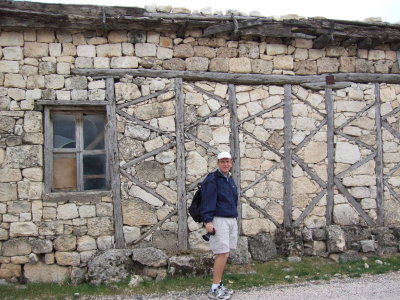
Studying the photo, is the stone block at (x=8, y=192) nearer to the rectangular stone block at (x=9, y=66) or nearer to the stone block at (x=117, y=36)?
the rectangular stone block at (x=9, y=66)

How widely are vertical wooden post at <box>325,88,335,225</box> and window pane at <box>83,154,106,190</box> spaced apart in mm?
3627

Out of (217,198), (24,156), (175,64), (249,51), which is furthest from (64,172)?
(249,51)

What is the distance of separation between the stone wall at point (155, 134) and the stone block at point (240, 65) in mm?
Answer: 16

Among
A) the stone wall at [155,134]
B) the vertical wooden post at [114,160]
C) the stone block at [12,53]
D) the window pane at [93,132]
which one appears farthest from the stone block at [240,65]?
the stone block at [12,53]

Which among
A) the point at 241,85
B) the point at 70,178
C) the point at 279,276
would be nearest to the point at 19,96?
the point at 70,178

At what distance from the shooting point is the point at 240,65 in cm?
630

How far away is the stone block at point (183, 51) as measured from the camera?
241 inches

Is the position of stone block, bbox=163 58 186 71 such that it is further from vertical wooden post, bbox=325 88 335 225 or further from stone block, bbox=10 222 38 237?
stone block, bbox=10 222 38 237

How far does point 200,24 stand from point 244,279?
3.81 meters

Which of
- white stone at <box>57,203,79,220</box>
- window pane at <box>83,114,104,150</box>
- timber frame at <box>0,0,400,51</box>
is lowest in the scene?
white stone at <box>57,203,79,220</box>

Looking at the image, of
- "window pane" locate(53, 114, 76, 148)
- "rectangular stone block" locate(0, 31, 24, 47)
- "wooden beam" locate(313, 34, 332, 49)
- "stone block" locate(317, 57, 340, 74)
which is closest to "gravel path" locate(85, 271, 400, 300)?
"window pane" locate(53, 114, 76, 148)

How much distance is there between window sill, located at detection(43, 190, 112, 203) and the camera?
5617mm

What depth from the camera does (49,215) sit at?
5.60 meters

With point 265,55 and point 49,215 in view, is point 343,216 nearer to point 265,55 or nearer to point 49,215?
point 265,55
